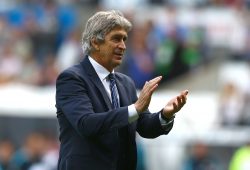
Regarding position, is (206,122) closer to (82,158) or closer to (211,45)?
(211,45)

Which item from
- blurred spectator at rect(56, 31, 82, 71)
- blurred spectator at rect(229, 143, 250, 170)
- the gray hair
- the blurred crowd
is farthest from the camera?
blurred spectator at rect(56, 31, 82, 71)

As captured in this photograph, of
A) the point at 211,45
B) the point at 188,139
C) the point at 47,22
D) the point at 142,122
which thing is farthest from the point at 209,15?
the point at 142,122

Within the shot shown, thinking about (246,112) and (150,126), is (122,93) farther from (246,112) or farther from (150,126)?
(246,112)

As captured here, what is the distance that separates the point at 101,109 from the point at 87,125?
0.84ft

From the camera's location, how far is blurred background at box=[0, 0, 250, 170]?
44.3 ft

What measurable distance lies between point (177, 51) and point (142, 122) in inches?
377

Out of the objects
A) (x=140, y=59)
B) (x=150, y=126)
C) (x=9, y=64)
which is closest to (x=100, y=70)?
(x=150, y=126)

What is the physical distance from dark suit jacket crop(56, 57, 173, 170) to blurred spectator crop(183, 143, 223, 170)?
6296mm

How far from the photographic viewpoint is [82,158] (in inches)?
266

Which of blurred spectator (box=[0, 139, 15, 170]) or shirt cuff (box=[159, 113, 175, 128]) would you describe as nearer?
shirt cuff (box=[159, 113, 175, 128])

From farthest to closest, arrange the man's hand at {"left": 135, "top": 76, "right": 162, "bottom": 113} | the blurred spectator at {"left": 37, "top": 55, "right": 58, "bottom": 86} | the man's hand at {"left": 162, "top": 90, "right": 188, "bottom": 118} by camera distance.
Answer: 1. the blurred spectator at {"left": 37, "top": 55, "right": 58, "bottom": 86}
2. the man's hand at {"left": 162, "top": 90, "right": 188, "bottom": 118}
3. the man's hand at {"left": 135, "top": 76, "right": 162, "bottom": 113}

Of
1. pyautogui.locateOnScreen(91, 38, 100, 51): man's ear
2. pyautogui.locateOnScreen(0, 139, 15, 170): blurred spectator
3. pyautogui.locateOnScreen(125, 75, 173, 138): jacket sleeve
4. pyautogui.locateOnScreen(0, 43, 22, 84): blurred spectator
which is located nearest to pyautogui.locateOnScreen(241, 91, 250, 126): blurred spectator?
pyautogui.locateOnScreen(0, 139, 15, 170): blurred spectator

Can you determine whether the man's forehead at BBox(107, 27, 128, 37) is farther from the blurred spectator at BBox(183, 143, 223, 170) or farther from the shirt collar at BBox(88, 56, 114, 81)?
the blurred spectator at BBox(183, 143, 223, 170)

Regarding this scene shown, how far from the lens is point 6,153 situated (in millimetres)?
13242
